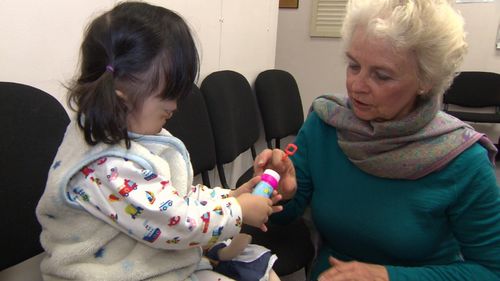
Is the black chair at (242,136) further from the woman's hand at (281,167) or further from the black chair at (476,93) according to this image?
the black chair at (476,93)

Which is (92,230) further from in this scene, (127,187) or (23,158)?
(23,158)

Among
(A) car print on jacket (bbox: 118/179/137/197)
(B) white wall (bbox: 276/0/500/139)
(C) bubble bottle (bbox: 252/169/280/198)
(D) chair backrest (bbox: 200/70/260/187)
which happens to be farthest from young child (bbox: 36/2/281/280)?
(B) white wall (bbox: 276/0/500/139)

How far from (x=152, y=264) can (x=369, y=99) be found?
0.66 meters

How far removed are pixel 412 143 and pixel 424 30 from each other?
29cm

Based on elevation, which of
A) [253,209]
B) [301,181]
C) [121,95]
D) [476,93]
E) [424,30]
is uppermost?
[424,30]

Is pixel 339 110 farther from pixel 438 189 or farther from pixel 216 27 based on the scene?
pixel 216 27

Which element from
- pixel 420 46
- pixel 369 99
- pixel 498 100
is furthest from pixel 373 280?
pixel 498 100

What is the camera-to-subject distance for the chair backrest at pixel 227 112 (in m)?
1.75

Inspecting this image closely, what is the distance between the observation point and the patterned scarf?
99 centimetres

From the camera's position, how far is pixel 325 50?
12.2 ft

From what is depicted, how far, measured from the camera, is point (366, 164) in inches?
41.7

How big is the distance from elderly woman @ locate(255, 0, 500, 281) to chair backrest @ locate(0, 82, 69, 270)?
541 millimetres

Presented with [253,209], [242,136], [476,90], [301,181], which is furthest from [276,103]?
Answer: [476,90]

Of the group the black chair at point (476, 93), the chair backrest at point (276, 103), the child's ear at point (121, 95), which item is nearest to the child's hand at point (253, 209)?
the child's ear at point (121, 95)
